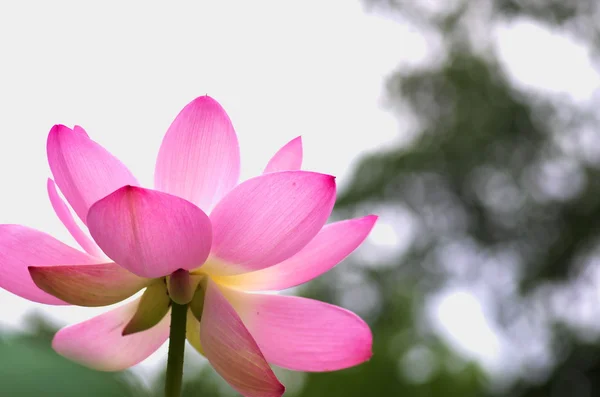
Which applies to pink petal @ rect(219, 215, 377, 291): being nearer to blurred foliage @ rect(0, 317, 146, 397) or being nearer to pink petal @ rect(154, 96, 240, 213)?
pink petal @ rect(154, 96, 240, 213)

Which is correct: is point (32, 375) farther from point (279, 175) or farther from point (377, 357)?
point (377, 357)

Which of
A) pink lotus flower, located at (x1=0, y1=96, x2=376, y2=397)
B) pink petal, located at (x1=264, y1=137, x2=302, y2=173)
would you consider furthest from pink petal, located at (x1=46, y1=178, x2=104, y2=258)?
pink petal, located at (x1=264, y1=137, x2=302, y2=173)

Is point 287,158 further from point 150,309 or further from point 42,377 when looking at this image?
point 42,377

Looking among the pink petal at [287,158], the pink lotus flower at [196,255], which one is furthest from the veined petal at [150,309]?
the pink petal at [287,158]

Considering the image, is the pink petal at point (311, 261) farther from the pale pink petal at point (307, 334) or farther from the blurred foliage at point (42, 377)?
the blurred foliage at point (42, 377)

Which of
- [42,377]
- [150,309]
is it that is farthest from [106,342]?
[42,377]
